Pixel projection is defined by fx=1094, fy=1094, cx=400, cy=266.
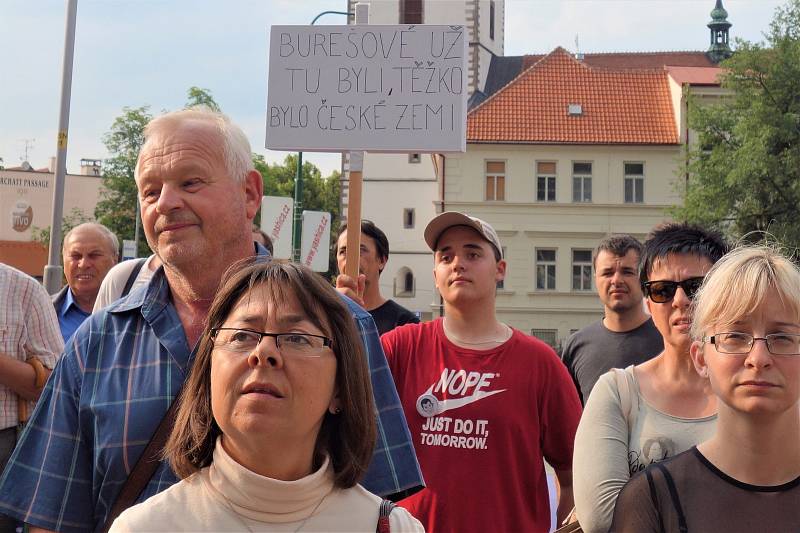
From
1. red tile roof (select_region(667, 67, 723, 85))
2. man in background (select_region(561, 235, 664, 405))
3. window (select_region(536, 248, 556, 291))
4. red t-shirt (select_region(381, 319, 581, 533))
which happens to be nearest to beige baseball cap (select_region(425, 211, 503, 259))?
red t-shirt (select_region(381, 319, 581, 533))

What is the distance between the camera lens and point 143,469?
2.94 meters

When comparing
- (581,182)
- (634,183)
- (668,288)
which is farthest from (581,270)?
(668,288)

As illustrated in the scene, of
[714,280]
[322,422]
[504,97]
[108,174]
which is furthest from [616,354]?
[108,174]

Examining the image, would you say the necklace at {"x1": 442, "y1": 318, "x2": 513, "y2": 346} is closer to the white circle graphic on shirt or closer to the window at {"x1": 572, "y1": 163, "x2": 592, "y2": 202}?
the white circle graphic on shirt

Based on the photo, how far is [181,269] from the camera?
3.20 metres

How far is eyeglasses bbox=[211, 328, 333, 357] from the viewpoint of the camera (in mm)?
2463

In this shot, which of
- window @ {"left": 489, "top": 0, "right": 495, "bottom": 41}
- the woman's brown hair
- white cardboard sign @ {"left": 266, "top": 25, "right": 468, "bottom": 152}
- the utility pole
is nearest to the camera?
the woman's brown hair

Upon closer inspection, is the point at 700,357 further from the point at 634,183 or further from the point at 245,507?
the point at 634,183

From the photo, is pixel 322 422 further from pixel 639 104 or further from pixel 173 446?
pixel 639 104

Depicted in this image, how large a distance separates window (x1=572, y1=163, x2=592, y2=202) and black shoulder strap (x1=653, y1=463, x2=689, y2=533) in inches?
1729

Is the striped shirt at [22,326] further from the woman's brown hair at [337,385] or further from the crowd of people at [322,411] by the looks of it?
the woman's brown hair at [337,385]

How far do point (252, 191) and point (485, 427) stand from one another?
1663 millimetres

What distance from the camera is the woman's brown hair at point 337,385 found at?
101 inches

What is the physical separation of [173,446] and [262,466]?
300 millimetres
